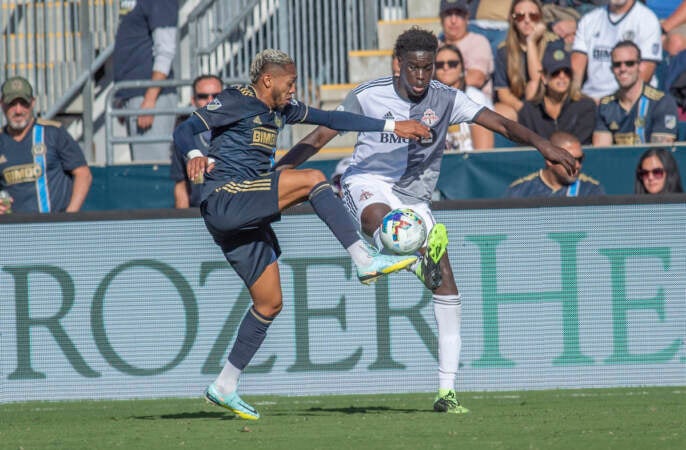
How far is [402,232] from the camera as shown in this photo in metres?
8.20

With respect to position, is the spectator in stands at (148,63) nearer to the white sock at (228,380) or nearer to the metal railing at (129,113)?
the metal railing at (129,113)

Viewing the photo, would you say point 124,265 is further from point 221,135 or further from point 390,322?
point 221,135

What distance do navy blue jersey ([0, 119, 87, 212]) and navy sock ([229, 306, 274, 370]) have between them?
165 inches

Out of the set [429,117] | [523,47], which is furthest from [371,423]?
[523,47]

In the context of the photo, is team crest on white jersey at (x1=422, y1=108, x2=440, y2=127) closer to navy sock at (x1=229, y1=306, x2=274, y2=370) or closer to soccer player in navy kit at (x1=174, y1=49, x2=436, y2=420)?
soccer player in navy kit at (x1=174, y1=49, x2=436, y2=420)

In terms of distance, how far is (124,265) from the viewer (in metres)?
11.2

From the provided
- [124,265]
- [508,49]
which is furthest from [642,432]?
[508,49]

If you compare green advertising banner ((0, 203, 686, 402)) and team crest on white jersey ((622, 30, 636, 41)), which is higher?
team crest on white jersey ((622, 30, 636, 41))

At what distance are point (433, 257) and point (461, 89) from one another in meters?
5.38

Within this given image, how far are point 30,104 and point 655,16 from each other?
6.54 m

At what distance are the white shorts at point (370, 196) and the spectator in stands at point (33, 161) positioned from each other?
13.0 feet

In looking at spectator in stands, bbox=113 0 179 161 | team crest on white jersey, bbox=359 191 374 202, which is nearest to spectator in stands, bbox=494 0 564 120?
spectator in stands, bbox=113 0 179 161

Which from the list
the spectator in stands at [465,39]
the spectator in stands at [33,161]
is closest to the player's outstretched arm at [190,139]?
the spectator in stands at [33,161]

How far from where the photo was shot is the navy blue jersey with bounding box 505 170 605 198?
11906 millimetres
